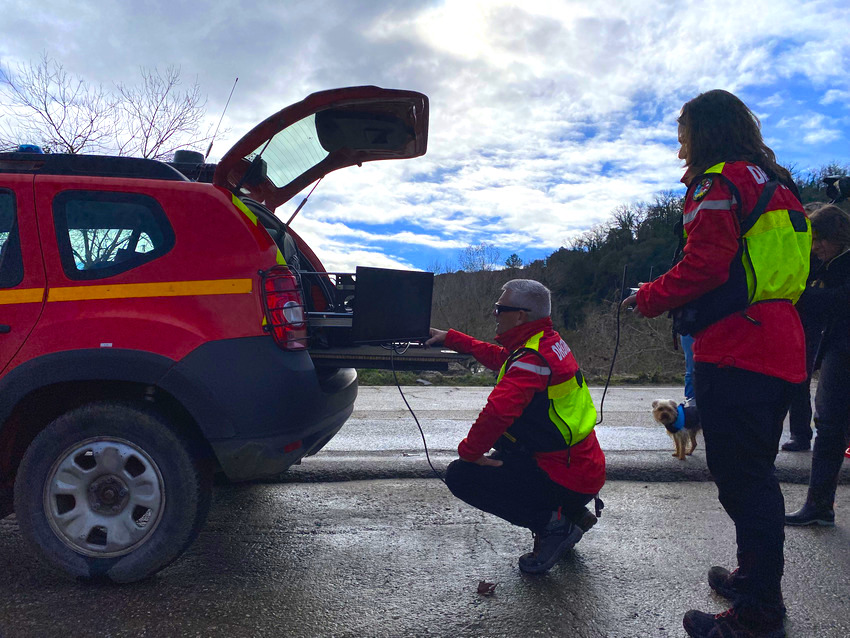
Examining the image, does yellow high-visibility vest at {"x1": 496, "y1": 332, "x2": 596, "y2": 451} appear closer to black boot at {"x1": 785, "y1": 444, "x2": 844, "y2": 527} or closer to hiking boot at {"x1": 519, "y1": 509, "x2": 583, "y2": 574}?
hiking boot at {"x1": 519, "y1": 509, "x2": 583, "y2": 574}

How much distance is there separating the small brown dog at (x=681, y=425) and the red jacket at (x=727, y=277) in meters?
2.72

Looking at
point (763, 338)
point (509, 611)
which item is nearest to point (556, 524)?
point (509, 611)

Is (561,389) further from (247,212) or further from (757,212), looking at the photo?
(247,212)

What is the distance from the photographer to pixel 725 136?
2.59 metres

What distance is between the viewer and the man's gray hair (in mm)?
3053

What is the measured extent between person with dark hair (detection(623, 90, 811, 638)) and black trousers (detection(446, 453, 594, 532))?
2.38 ft

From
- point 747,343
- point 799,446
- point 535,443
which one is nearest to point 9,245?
point 535,443

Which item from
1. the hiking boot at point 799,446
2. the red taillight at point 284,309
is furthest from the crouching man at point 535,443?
the hiking boot at point 799,446

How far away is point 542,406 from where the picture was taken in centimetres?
293

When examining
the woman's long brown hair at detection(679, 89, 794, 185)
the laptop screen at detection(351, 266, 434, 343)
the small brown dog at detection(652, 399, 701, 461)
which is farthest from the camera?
the small brown dog at detection(652, 399, 701, 461)

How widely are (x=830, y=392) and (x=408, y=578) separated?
2.62 metres

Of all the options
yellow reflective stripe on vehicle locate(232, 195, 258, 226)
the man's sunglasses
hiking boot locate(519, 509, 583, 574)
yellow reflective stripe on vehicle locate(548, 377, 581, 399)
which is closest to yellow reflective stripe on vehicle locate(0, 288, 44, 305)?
yellow reflective stripe on vehicle locate(232, 195, 258, 226)

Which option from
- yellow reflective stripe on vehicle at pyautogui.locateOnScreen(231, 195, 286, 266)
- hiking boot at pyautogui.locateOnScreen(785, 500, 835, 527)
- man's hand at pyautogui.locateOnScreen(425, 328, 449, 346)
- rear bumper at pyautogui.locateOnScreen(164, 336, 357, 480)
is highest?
yellow reflective stripe on vehicle at pyautogui.locateOnScreen(231, 195, 286, 266)

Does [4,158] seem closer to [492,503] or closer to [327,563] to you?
[327,563]
